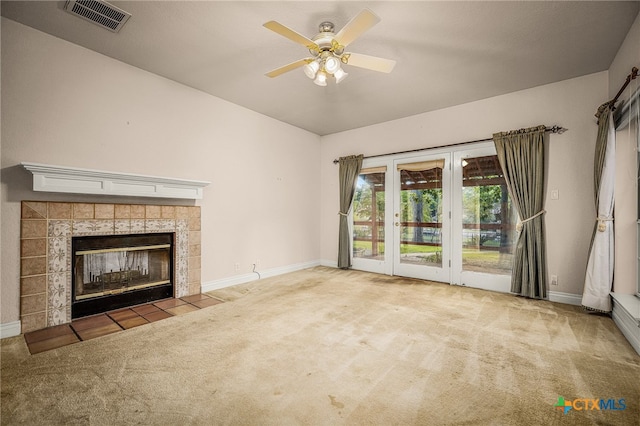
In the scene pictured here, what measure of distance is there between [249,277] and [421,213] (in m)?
3.22

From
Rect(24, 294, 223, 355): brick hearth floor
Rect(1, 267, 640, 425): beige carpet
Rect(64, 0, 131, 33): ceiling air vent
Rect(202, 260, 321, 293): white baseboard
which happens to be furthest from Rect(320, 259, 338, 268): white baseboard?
Rect(64, 0, 131, 33): ceiling air vent

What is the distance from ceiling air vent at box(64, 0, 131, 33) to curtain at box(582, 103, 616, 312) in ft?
16.6

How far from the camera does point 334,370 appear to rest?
1996mm

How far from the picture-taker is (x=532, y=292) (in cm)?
363

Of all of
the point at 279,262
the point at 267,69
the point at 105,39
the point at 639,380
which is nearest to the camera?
the point at 639,380

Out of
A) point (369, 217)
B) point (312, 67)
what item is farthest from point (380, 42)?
point (369, 217)

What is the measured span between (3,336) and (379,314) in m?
3.65

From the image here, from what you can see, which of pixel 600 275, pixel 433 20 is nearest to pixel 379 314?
pixel 600 275

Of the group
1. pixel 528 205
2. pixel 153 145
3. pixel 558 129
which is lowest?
pixel 528 205

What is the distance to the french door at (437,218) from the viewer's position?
4.12 metres

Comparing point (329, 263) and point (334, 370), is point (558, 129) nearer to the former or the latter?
point (334, 370)

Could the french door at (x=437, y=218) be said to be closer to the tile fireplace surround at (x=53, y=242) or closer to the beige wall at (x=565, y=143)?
the beige wall at (x=565, y=143)

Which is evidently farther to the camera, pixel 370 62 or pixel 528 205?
pixel 528 205

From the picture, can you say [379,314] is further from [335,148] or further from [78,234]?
[335,148]
